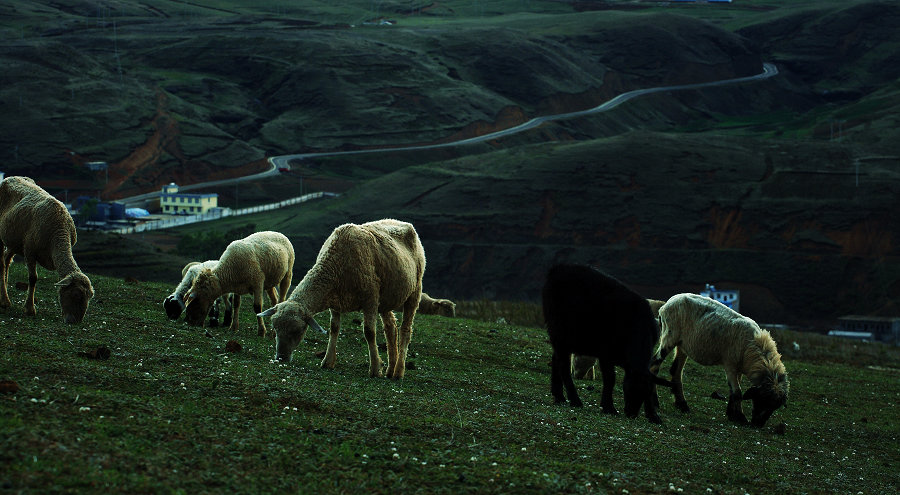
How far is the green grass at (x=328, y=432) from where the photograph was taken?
1004 centimetres

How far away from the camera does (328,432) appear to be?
40.0ft

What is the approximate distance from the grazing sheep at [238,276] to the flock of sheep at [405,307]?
0.03 metres

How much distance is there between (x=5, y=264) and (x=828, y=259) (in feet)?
296

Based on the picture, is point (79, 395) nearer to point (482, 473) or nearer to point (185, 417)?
point (185, 417)

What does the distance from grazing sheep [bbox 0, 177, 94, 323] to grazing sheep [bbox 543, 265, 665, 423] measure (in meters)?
10.0

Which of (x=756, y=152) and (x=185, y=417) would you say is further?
(x=756, y=152)

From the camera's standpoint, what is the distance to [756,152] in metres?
112


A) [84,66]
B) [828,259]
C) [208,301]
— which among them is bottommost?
[828,259]

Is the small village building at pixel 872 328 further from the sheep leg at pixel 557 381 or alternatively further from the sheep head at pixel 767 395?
the sheep leg at pixel 557 381

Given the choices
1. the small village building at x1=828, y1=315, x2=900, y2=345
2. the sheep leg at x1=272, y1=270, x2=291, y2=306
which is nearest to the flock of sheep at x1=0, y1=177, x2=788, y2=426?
the sheep leg at x1=272, y1=270, x2=291, y2=306

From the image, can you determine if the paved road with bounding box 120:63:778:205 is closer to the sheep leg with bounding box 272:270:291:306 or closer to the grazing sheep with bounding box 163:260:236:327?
the sheep leg with bounding box 272:270:291:306

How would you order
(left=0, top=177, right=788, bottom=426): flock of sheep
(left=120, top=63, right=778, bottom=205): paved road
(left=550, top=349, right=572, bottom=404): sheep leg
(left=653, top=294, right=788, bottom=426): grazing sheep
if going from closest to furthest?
(left=0, top=177, right=788, bottom=426): flock of sheep < (left=550, top=349, right=572, bottom=404): sheep leg < (left=653, top=294, right=788, bottom=426): grazing sheep < (left=120, top=63, right=778, bottom=205): paved road

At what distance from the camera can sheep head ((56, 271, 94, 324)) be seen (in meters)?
18.7

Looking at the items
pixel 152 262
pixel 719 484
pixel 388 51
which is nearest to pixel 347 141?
pixel 388 51
